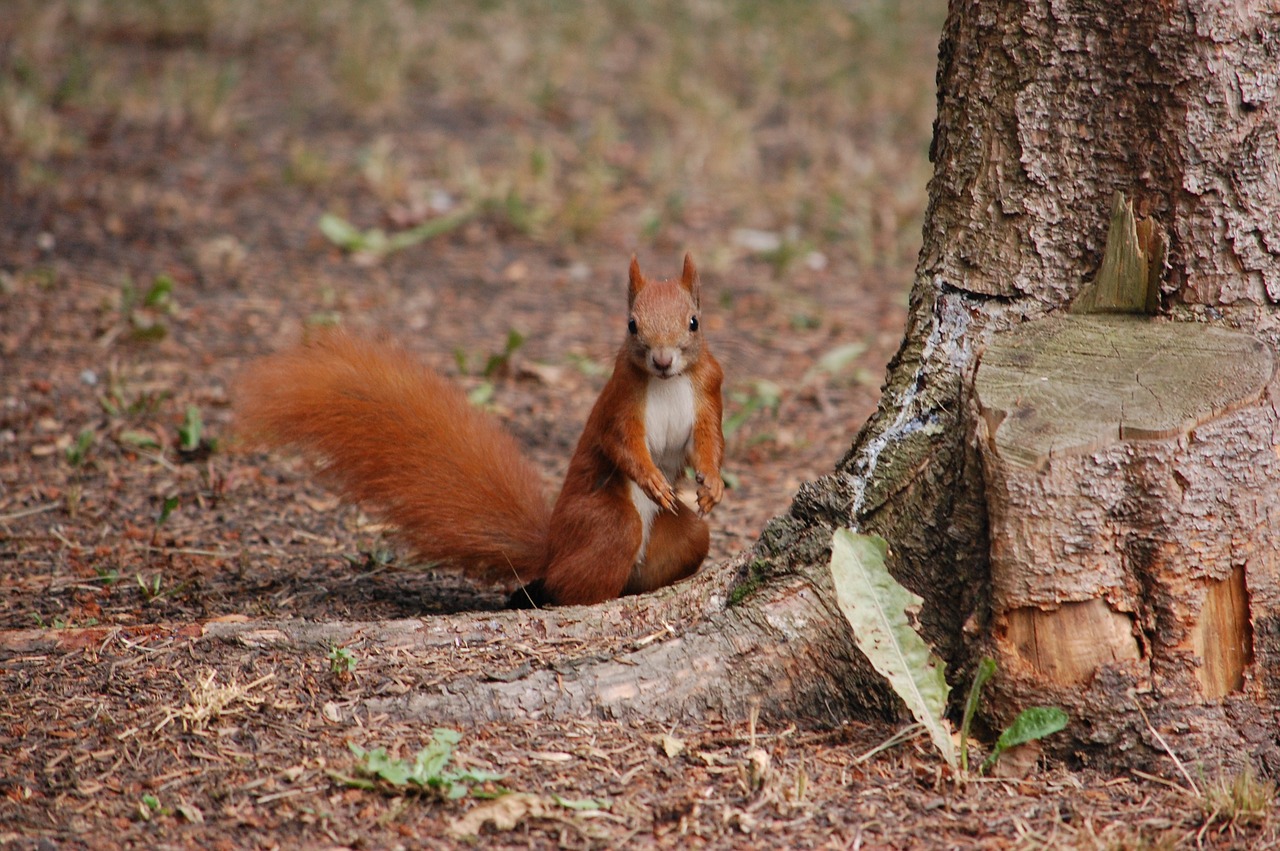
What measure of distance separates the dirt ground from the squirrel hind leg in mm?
389

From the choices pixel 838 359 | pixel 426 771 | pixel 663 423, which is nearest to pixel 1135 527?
pixel 663 423

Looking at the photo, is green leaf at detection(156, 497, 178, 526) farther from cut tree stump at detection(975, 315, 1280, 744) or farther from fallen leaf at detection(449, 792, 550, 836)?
cut tree stump at detection(975, 315, 1280, 744)

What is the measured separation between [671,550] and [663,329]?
49 centimetres

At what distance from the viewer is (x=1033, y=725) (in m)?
2.04

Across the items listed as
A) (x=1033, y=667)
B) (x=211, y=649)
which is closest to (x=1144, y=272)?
(x=1033, y=667)

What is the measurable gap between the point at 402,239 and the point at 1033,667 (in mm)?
3774

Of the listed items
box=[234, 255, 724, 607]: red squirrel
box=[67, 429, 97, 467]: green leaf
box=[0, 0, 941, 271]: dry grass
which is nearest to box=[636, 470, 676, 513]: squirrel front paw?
box=[234, 255, 724, 607]: red squirrel

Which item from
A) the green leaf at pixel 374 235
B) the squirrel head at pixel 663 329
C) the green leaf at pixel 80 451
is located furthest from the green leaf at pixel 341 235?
the squirrel head at pixel 663 329

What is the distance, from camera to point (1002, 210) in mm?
2225

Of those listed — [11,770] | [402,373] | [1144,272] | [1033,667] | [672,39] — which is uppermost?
[672,39]

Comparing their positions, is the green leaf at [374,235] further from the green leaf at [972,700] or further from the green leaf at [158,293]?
the green leaf at [972,700]

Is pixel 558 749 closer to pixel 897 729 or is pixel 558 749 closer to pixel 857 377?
pixel 897 729

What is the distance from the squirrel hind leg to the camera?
277cm

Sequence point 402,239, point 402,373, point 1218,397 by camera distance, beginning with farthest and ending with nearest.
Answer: point 402,239 → point 402,373 → point 1218,397
